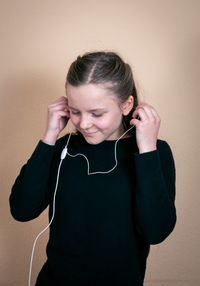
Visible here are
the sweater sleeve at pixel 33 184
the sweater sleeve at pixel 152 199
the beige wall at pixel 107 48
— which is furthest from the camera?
the beige wall at pixel 107 48

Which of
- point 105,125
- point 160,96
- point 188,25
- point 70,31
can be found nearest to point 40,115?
point 70,31

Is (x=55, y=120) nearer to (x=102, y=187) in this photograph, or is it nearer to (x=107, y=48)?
(x=102, y=187)

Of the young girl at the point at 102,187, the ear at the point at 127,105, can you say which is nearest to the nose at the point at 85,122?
the young girl at the point at 102,187

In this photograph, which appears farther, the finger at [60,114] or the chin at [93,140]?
the finger at [60,114]

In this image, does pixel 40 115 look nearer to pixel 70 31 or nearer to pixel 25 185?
pixel 70 31

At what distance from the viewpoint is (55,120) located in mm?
1037

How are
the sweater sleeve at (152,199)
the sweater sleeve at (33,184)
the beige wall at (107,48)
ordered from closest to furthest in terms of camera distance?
the sweater sleeve at (152,199) < the sweater sleeve at (33,184) < the beige wall at (107,48)

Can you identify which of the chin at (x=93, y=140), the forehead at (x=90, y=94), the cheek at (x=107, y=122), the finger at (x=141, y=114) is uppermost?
the forehead at (x=90, y=94)

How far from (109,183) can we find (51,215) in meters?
0.23

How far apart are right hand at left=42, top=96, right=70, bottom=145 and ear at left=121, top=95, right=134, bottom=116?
199 millimetres

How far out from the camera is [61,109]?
1055 millimetres

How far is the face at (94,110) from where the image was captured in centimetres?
87

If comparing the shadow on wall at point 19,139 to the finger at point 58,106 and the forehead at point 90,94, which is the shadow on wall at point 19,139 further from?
the forehead at point 90,94

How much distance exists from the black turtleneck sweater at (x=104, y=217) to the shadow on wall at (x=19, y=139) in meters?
0.56
